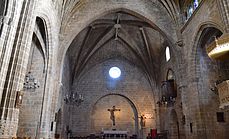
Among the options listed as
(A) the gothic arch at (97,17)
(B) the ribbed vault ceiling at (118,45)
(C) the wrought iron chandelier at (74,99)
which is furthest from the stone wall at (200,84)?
(C) the wrought iron chandelier at (74,99)

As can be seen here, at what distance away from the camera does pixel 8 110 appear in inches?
260

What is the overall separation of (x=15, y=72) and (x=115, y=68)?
681 inches

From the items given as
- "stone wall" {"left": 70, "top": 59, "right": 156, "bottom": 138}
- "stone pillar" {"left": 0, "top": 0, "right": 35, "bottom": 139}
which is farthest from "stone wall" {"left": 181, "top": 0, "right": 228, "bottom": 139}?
"stone wall" {"left": 70, "top": 59, "right": 156, "bottom": 138}

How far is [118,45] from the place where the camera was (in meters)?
22.3

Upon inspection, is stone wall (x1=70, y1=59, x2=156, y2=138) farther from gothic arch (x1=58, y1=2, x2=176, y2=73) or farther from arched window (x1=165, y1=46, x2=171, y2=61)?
gothic arch (x1=58, y1=2, x2=176, y2=73)

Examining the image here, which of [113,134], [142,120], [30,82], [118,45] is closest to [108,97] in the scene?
[113,134]

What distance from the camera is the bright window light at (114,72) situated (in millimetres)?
23531

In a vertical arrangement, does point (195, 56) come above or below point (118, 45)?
below

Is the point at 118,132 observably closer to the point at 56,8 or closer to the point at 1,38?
the point at 56,8

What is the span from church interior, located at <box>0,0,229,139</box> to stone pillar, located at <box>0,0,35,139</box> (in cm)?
3

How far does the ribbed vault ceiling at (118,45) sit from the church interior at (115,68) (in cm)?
10

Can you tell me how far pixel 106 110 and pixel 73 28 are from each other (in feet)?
36.9

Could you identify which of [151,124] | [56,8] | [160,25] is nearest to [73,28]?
[56,8]

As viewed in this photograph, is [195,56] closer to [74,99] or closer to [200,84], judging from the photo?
[200,84]
